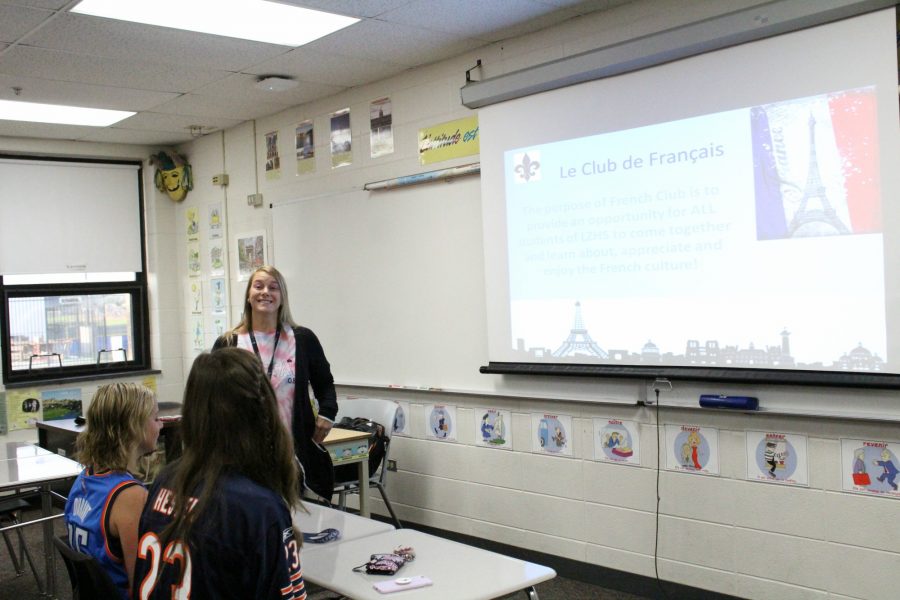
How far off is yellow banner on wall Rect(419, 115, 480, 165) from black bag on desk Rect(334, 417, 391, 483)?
1491 mm

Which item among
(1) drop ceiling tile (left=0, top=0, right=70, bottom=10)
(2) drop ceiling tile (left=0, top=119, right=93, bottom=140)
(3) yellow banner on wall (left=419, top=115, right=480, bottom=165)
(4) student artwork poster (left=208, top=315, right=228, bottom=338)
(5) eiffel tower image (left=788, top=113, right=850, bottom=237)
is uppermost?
(2) drop ceiling tile (left=0, top=119, right=93, bottom=140)

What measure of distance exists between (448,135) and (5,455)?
2.81 meters

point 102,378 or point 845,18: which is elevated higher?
Result: point 845,18

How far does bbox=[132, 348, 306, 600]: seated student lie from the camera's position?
1.56m

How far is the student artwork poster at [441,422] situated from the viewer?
456 centimetres

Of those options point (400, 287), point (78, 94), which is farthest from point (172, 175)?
point (400, 287)

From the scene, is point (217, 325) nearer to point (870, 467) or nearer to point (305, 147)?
→ point (305, 147)

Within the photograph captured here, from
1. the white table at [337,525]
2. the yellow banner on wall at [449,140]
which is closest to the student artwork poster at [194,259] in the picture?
the yellow banner on wall at [449,140]

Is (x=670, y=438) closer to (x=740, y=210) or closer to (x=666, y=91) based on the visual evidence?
(x=740, y=210)

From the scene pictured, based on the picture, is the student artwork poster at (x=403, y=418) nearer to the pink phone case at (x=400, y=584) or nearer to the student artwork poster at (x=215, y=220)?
the student artwork poster at (x=215, y=220)

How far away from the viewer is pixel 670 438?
358 centimetres

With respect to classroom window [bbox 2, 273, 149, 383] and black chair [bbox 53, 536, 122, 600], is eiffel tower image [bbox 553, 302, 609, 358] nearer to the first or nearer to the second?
black chair [bbox 53, 536, 122, 600]

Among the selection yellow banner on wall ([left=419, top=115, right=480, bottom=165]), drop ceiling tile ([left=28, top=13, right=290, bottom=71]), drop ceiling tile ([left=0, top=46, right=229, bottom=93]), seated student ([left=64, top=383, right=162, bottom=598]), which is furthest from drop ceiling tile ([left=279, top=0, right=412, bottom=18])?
seated student ([left=64, top=383, right=162, bottom=598])

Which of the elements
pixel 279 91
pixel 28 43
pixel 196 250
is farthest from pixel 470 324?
pixel 196 250
